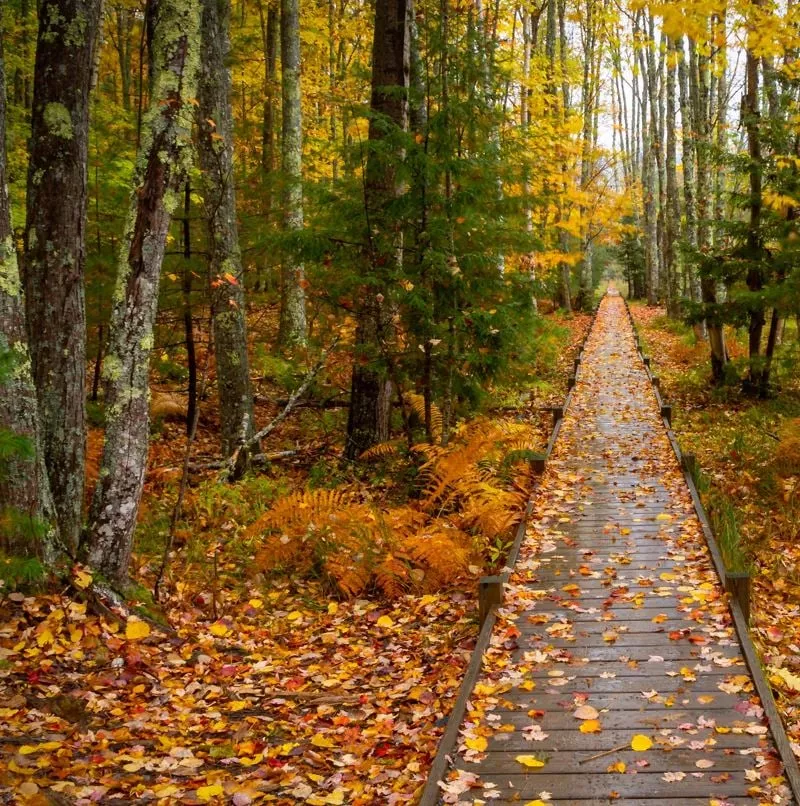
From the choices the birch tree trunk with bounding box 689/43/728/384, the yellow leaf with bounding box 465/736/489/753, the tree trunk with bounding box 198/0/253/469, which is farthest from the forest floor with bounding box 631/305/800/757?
the tree trunk with bounding box 198/0/253/469

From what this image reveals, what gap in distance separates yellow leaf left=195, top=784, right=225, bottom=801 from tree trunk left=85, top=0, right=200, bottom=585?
7.29 ft

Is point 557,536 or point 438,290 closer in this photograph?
point 557,536

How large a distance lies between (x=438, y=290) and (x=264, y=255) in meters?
3.72

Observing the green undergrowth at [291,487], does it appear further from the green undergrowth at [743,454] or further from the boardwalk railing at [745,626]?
the green undergrowth at [743,454]

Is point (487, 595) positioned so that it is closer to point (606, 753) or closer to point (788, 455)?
point (606, 753)

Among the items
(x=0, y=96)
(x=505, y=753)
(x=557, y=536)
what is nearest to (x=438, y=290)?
(x=557, y=536)

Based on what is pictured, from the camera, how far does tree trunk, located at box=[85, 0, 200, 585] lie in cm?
563

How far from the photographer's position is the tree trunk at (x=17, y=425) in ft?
16.5

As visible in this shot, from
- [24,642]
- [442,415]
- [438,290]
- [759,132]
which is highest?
[759,132]

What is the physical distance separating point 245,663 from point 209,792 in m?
1.76

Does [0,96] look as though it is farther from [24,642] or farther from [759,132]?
[759,132]

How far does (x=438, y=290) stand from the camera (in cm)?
880

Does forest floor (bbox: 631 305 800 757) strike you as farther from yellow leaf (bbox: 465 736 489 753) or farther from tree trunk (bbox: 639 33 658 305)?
tree trunk (bbox: 639 33 658 305)

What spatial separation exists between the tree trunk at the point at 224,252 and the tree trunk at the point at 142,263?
3557 mm
